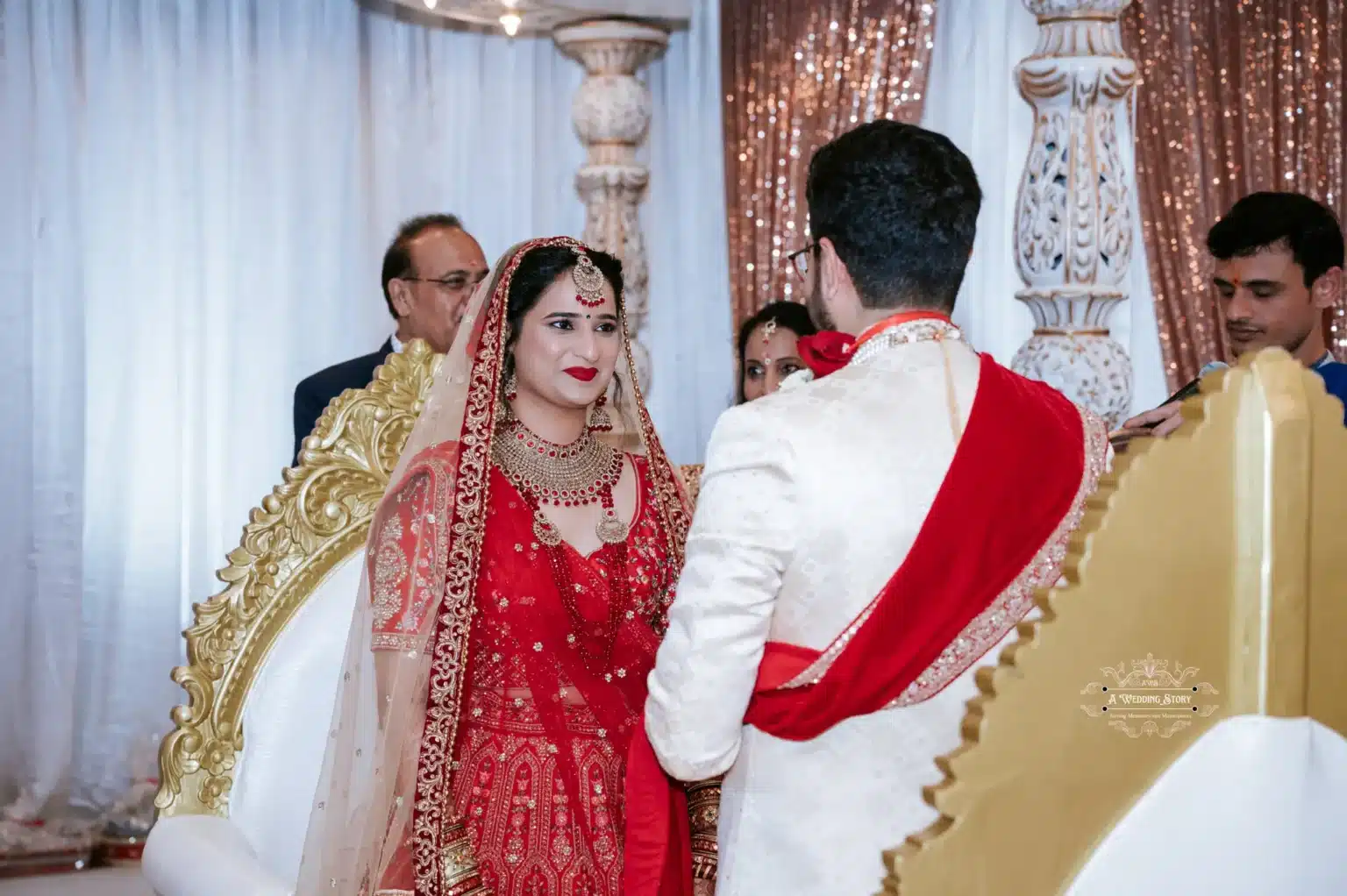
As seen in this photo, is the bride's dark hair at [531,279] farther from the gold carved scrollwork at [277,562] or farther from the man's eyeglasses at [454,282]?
the man's eyeglasses at [454,282]

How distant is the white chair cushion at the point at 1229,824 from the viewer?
53.0 inches

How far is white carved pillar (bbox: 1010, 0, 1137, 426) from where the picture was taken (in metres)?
3.51

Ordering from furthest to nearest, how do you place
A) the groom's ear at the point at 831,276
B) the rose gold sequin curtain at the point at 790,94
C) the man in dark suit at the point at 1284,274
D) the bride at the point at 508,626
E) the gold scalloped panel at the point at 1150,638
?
1. the rose gold sequin curtain at the point at 790,94
2. the man in dark suit at the point at 1284,274
3. the bride at the point at 508,626
4. the groom's ear at the point at 831,276
5. the gold scalloped panel at the point at 1150,638

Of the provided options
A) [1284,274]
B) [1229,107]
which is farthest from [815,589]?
[1229,107]

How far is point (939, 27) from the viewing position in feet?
19.1

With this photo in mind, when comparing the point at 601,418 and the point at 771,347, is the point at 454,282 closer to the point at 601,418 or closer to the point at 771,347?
the point at 771,347

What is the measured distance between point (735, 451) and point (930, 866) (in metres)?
0.51

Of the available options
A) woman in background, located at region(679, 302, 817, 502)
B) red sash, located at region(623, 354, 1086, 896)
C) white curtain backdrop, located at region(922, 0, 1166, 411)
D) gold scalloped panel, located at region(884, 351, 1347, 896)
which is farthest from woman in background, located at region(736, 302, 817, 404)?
gold scalloped panel, located at region(884, 351, 1347, 896)

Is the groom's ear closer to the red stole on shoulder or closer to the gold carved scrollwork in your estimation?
the red stole on shoulder

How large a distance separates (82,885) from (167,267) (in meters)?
2.13

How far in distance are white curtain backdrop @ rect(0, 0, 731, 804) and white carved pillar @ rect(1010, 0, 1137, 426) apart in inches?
110

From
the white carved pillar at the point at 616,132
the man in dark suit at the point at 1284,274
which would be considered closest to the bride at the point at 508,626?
the man in dark suit at the point at 1284,274

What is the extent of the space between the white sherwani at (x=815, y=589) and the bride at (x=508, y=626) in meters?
0.56

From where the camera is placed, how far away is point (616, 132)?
5824mm
